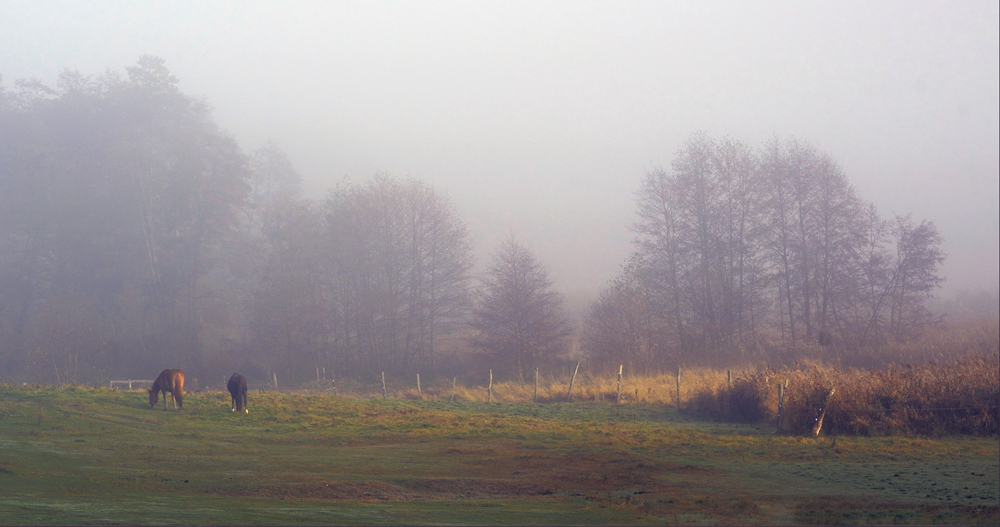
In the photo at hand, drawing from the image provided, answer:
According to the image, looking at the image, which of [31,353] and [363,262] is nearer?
[31,353]

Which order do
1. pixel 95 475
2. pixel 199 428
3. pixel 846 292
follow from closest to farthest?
pixel 95 475 → pixel 199 428 → pixel 846 292

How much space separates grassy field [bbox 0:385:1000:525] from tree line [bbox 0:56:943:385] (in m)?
20.9

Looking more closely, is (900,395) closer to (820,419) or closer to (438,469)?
(820,419)

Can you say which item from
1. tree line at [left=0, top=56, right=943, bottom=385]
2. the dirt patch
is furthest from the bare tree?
the dirt patch

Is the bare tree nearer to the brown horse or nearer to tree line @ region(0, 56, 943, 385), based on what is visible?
tree line @ region(0, 56, 943, 385)

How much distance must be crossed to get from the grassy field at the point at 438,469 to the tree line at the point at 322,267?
20.9m

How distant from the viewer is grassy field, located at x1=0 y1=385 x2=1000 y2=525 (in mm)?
10094

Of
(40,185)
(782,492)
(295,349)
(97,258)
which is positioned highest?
(40,185)

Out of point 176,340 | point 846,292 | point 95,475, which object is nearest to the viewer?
point 95,475

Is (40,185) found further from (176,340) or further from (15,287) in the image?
(176,340)

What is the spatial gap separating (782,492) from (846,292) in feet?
97.6

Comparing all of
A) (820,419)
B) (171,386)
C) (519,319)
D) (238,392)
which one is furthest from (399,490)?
(519,319)

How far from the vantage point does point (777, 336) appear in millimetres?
44938

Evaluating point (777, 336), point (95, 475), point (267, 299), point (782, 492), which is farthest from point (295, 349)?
point (782, 492)
